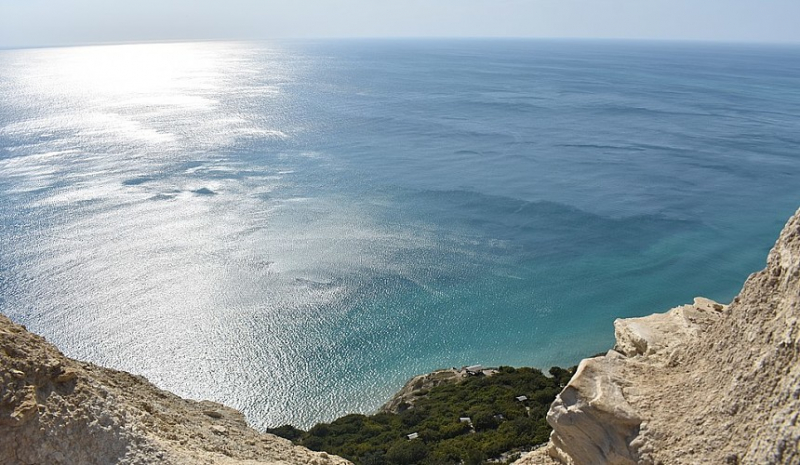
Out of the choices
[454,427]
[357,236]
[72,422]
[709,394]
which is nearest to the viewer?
A: [72,422]

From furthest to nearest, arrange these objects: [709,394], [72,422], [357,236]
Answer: [357,236] → [709,394] → [72,422]

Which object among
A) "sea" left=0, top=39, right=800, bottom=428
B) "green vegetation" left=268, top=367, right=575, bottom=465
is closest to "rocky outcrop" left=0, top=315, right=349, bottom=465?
"green vegetation" left=268, top=367, right=575, bottom=465

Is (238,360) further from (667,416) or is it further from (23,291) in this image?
(667,416)

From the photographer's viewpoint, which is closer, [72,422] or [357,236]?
[72,422]

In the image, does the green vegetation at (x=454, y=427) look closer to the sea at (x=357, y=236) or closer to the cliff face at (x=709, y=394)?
the sea at (x=357, y=236)

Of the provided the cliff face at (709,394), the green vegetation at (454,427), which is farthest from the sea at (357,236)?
the cliff face at (709,394)

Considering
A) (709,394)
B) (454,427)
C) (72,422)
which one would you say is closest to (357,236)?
(454,427)

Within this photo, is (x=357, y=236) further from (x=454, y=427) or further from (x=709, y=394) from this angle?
(x=709, y=394)

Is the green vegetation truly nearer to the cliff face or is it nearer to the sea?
the sea
